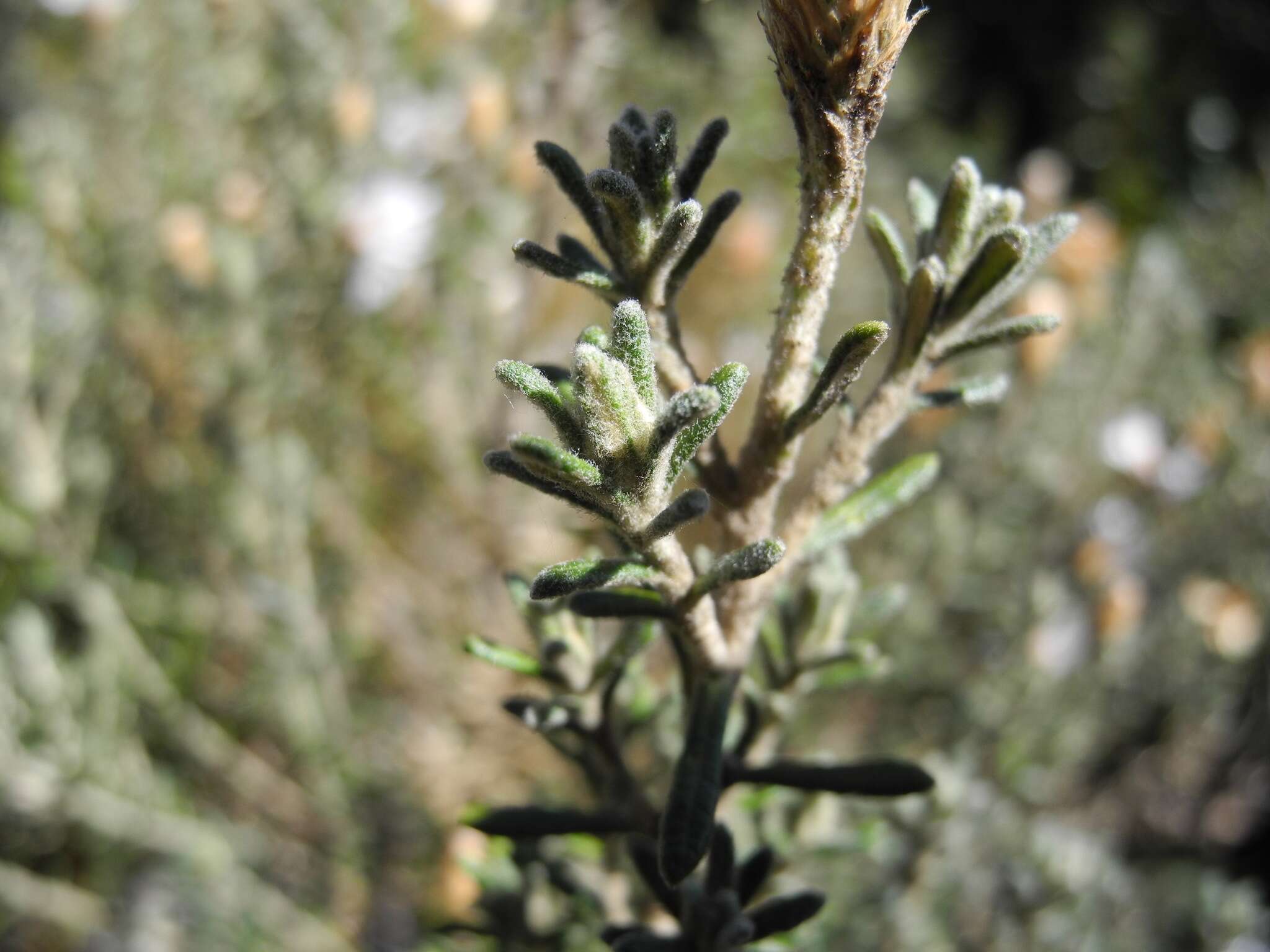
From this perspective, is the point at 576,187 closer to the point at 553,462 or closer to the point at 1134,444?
the point at 553,462

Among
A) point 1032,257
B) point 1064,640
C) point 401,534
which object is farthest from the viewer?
point 401,534

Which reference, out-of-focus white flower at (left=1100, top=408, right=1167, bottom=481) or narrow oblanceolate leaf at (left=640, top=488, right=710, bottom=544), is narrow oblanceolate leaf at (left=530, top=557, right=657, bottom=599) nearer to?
narrow oblanceolate leaf at (left=640, top=488, right=710, bottom=544)

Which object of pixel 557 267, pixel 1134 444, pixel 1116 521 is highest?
pixel 1134 444

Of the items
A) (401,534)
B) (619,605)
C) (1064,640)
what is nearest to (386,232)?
(401,534)

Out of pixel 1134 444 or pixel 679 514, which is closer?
pixel 679 514

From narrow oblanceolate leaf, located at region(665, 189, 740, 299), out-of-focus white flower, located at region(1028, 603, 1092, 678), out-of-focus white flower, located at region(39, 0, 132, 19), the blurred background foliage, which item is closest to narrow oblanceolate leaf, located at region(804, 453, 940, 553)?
narrow oblanceolate leaf, located at region(665, 189, 740, 299)

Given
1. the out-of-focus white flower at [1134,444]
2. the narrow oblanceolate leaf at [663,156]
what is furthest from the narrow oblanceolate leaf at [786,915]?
the out-of-focus white flower at [1134,444]
